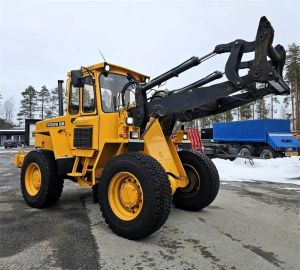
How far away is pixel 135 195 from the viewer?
5.18 meters

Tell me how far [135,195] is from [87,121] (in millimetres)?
1868

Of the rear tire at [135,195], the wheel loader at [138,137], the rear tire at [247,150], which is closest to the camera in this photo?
the rear tire at [135,195]

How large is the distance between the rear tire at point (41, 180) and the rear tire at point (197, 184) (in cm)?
238

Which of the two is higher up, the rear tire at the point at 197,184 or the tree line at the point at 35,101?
the tree line at the point at 35,101

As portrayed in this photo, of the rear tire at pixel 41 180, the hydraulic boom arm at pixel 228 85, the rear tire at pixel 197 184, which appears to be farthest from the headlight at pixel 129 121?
the rear tire at pixel 41 180

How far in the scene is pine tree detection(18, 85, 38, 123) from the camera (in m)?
67.3

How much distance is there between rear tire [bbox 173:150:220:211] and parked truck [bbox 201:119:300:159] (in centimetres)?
1097

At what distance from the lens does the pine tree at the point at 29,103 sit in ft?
221

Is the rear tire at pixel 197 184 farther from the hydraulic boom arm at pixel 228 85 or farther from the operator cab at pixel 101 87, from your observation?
the operator cab at pixel 101 87

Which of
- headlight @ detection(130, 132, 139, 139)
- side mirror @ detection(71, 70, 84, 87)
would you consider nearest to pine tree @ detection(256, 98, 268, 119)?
side mirror @ detection(71, 70, 84, 87)

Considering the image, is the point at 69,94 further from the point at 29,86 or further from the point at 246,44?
the point at 29,86

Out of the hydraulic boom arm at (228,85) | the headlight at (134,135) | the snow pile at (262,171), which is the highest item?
the hydraulic boom arm at (228,85)

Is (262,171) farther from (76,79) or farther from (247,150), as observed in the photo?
(76,79)

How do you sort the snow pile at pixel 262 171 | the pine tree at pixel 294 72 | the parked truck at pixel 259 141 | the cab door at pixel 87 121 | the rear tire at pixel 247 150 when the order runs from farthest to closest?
the pine tree at pixel 294 72, the rear tire at pixel 247 150, the parked truck at pixel 259 141, the snow pile at pixel 262 171, the cab door at pixel 87 121
